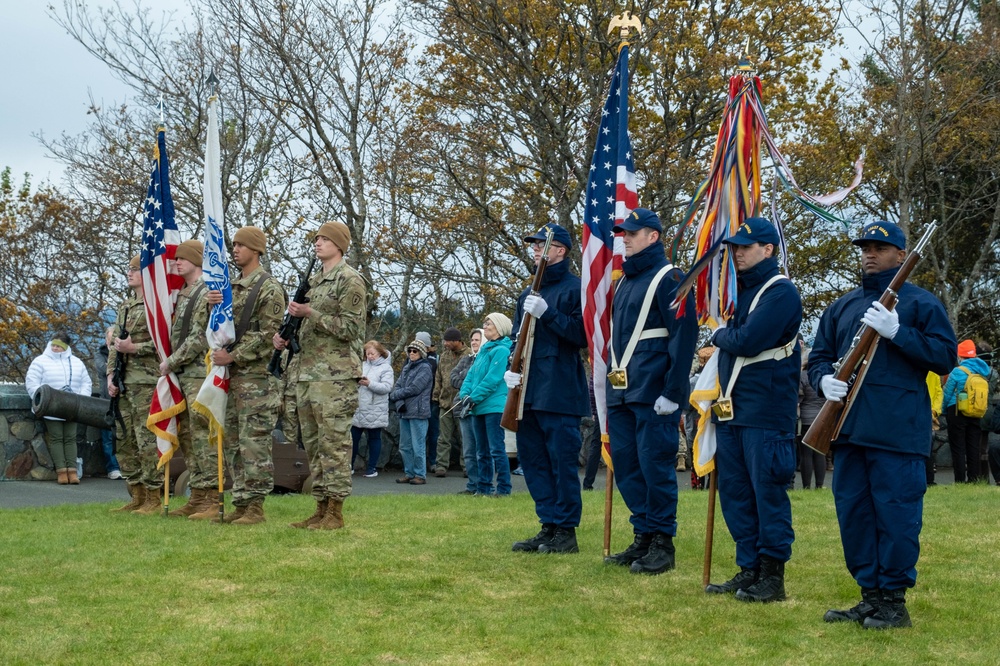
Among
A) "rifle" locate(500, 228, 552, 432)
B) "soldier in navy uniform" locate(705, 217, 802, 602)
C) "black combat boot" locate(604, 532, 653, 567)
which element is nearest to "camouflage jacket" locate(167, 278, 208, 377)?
"rifle" locate(500, 228, 552, 432)

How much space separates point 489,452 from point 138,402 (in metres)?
4.33

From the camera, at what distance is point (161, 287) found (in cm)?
1023

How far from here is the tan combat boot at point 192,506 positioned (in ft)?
32.6

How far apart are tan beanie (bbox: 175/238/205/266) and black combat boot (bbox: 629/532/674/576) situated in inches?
208

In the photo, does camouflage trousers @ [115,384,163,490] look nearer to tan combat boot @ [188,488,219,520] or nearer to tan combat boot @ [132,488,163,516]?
tan combat boot @ [132,488,163,516]

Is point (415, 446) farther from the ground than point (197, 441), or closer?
closer

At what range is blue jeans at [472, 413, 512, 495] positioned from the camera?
12.9 metres

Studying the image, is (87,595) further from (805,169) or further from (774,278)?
(805,169)

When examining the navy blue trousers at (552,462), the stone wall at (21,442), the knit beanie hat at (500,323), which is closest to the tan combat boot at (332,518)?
the navy blue trousers at (552,462)

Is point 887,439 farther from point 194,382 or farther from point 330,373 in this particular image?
point 194,382

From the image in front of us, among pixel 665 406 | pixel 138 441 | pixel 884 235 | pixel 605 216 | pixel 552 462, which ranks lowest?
pixel 552 462

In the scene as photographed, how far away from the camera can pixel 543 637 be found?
5438 mm

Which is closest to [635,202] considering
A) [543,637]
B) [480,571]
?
[480,571]

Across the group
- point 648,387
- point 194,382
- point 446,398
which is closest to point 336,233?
point 194,382
